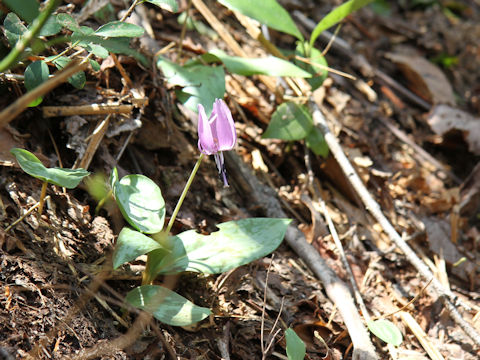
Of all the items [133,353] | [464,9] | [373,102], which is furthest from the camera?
[464,9]

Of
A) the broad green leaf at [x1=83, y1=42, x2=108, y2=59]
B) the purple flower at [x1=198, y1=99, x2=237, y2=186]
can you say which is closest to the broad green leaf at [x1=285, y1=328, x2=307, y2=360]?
the purple flower at [x1=198, y1=99, x2=237, y2=186]

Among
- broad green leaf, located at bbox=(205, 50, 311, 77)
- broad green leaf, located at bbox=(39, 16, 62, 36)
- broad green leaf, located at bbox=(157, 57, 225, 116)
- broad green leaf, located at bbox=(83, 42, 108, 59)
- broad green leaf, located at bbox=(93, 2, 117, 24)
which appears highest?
broad green leaf, located at bbox=(39, 16, 62, 36)

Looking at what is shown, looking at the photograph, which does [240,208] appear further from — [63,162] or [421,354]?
[421,354]

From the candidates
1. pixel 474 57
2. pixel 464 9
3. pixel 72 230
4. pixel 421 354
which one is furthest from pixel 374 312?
pixel 464 9

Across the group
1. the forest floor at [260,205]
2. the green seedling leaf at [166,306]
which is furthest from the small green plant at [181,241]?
the forest floor at [260,205]

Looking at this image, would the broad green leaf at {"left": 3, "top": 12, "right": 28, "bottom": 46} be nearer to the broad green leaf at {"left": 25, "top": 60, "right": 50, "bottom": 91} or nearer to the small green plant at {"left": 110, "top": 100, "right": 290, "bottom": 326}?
the broad green leaf at {"left": 25, "top": 60, "right": 50, "bottom": 91}

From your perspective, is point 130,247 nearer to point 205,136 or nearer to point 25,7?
point 205,136

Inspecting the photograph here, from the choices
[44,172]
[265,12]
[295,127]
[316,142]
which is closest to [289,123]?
[295,127]
